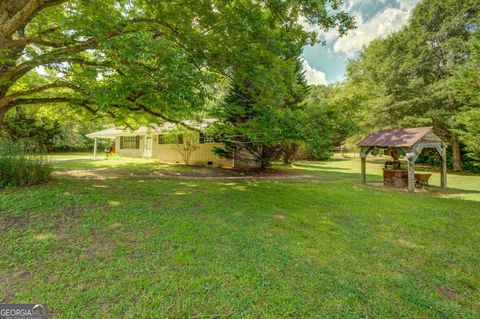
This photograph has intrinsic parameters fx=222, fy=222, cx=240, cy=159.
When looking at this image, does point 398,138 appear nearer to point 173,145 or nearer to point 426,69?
point 426,69

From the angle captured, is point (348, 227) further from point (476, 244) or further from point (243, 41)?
point (243, 41)

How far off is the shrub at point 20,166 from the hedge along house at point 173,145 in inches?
270

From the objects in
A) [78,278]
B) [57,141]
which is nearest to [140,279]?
[78,278]

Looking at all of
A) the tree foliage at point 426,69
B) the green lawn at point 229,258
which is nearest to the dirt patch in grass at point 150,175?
the green lawn at point 229,258

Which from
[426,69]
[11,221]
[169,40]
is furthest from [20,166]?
[426,69]

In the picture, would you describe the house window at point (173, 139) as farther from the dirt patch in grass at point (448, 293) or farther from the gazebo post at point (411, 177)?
the dirt patch in grass at point (448, 293)

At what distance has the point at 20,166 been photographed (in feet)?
19.9

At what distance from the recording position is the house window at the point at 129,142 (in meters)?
21.1

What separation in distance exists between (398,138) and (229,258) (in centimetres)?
944

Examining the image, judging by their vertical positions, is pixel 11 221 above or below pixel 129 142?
below

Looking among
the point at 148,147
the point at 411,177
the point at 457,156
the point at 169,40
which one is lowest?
the point at 411,177

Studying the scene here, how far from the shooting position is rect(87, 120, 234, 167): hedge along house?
50.9 ft

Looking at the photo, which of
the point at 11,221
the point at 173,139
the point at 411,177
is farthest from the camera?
the point at 173,139

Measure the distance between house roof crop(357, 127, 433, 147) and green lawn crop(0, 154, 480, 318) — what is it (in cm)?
350
